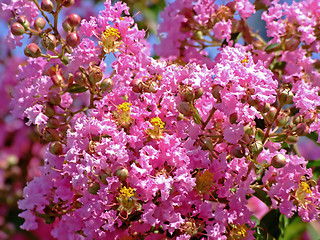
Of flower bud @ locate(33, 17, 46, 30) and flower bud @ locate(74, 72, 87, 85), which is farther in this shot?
flower bud @ locate(33, 17, 46, 30)

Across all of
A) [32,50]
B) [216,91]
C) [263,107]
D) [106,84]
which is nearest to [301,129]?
[263,107]

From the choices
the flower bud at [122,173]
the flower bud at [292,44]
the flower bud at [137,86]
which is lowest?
the flower bud at [122,173]

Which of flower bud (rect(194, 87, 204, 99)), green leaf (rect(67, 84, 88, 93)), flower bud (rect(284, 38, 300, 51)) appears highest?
flower bud (rect(284, 38, 300, 51))

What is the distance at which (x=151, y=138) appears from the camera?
100 centimetres

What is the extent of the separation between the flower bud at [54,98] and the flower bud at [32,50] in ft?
0.40

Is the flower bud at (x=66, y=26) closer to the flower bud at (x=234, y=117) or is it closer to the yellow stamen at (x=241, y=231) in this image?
the flower bud at (x=234, y=117)

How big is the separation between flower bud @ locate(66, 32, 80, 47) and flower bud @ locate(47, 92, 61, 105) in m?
0.13

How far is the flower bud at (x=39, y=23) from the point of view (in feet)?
3.74

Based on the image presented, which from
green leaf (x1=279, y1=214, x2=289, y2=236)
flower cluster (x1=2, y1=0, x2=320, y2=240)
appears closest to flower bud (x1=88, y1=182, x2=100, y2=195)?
flower cluster (x1=2, y1=0, x2=320, y2=240)

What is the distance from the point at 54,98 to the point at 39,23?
220 millimetres

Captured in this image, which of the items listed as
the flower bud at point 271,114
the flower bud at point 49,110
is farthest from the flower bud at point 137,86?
the flower bud at point 271,114

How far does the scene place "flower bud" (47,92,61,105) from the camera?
3.51ft

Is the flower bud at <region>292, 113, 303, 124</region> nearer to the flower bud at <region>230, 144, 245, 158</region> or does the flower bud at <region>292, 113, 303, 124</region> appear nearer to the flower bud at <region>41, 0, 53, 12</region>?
the flower bud at <region>230, 144, 245, 158</region>

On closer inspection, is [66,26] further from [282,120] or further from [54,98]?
[282,120]
